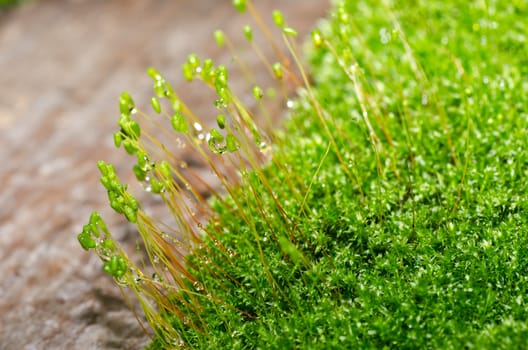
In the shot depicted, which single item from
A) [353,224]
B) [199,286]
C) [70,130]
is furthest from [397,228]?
[70,130]

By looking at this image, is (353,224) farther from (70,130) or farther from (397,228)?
(70,130)

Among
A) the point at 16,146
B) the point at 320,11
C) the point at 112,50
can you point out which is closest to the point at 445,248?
the point at 320,11

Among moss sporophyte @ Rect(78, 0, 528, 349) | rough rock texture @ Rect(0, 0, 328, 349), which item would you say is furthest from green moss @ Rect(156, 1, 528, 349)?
rough rock texture @ Rect(0, 0, 328, 349)

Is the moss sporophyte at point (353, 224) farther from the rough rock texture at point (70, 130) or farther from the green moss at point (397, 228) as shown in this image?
the rough rock texture at point (70, 130)

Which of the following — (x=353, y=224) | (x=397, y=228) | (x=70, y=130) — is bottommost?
(x=397, y=228)

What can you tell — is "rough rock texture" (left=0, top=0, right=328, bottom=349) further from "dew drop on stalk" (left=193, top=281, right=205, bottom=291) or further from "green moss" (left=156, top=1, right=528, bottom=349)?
"green moss" (left=156, top=1, right=528, bottom=349)

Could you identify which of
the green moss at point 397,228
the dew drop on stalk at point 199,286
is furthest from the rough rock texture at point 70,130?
the green moss at point 397,228
